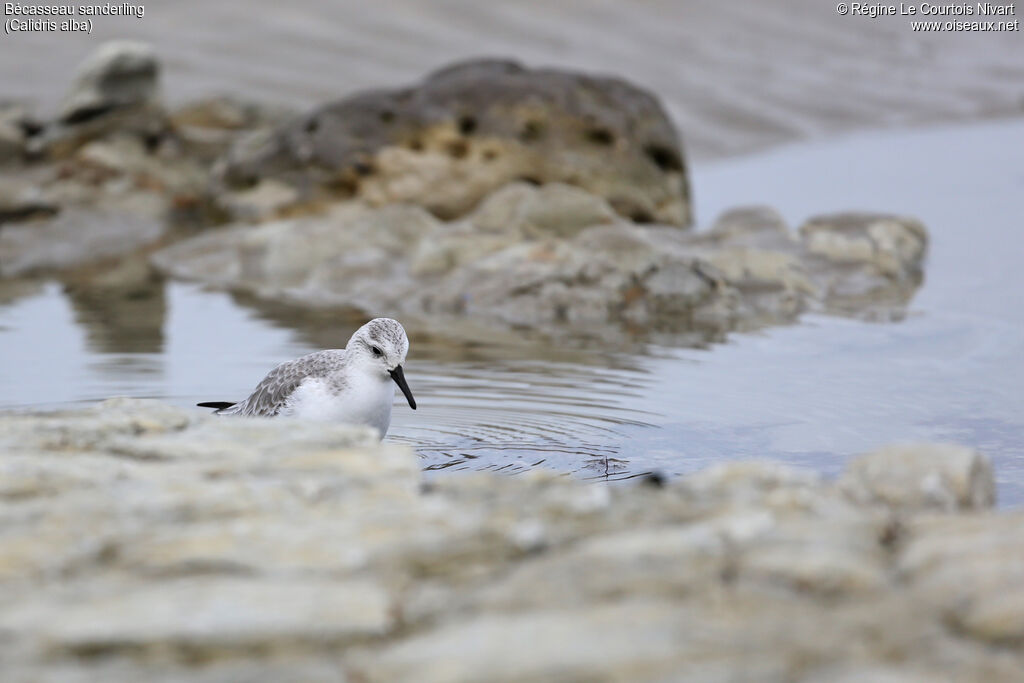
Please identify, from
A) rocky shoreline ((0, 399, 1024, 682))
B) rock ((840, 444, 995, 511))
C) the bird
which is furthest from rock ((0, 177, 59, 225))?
rock ((840, 444, 995, 511))

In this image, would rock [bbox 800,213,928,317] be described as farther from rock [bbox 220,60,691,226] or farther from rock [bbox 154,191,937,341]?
rock [bbox 220,60,691,226]

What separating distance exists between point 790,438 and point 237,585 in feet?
13.8

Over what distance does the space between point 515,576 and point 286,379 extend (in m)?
3.37

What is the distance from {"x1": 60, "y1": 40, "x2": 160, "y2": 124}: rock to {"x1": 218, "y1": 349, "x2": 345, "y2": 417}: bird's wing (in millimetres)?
10205

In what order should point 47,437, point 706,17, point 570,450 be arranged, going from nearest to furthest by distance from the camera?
point 47,437 → point 570,450 → point 706,17

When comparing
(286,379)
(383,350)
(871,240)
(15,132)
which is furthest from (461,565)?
(15,132)

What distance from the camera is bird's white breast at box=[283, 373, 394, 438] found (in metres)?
6.59

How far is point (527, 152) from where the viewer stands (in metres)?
14.5

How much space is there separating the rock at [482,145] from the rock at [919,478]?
401 inches

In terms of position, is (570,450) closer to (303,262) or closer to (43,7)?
(303,262)

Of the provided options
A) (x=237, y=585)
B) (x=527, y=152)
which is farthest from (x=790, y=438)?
(x=527, y=152)

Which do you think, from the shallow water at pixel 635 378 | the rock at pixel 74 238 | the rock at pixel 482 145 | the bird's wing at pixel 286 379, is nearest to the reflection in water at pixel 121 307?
the shallow water at pixel 635 378

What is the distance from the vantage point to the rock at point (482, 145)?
47.6 feet

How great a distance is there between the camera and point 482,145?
47.8 feet
